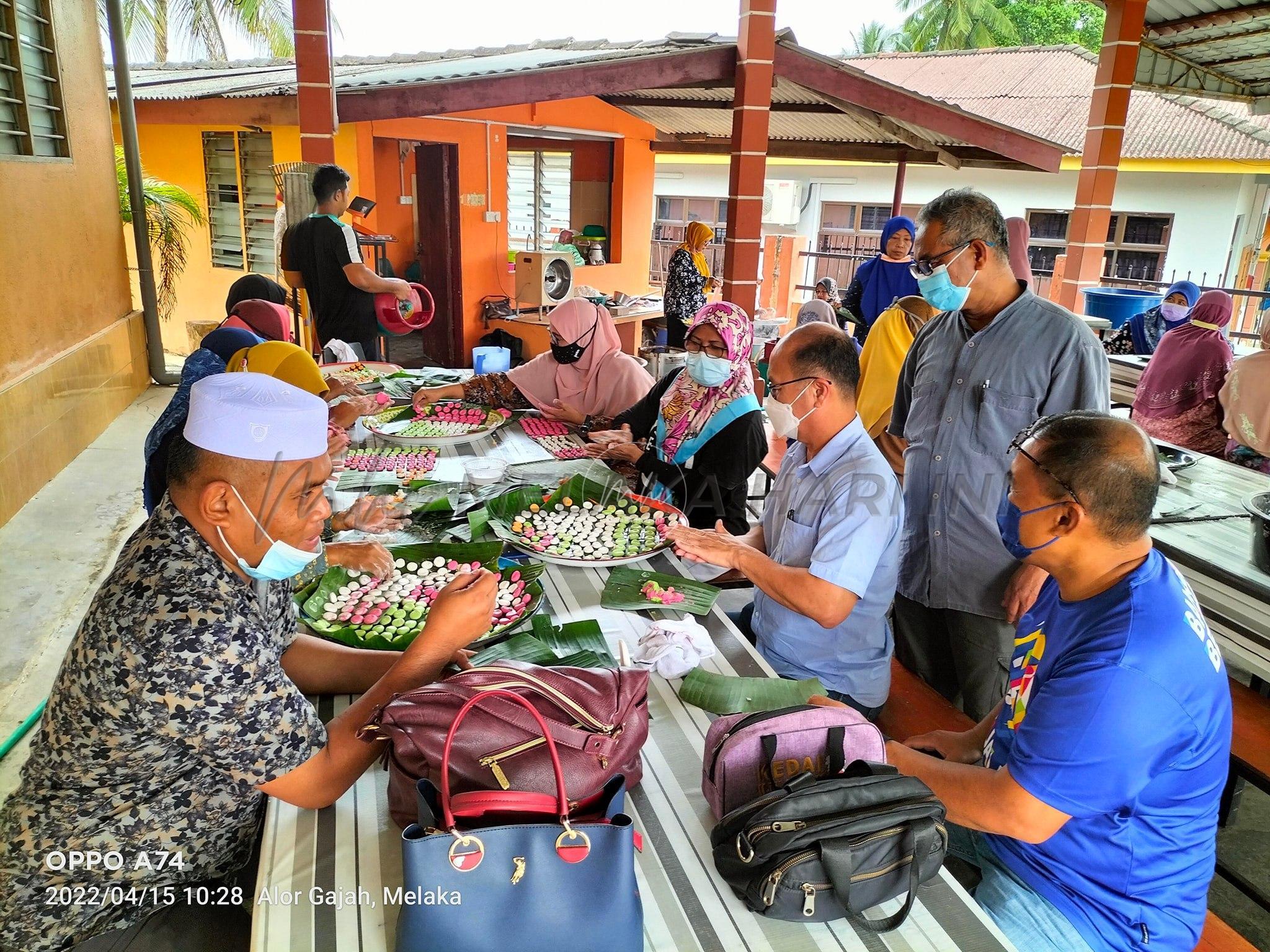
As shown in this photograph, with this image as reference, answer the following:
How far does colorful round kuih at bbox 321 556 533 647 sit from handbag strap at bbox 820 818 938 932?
0.99 m

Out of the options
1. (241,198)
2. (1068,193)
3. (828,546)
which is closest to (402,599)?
(828,546)

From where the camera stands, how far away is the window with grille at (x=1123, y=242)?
1338 centimetres

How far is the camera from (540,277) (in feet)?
31.8

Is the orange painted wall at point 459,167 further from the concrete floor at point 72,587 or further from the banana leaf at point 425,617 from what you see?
the banana leaf at point 425,617

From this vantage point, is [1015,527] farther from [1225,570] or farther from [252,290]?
[252,290]

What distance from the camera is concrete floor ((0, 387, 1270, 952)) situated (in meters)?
2.83

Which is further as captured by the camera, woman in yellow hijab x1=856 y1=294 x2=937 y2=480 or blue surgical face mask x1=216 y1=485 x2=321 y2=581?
woman in yellow hijab x1=856 y1=294 x2=937 y2=480

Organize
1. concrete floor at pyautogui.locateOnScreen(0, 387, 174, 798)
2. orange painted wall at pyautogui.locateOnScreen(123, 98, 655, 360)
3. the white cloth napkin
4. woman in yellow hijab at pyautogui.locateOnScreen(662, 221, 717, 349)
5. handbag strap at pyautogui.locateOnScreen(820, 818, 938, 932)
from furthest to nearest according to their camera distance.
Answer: orange painted wall at pyautogui.locateOnScreen(123, 98, 655, 360) → woman in yellow hijab at pyautogui.locateOnScreen(662, 221, 717, 349) → concrete floor at pyautogui.locateOnScreen(0, 387, 174, 798) → the white cloth napkin → handbag strap at pyautogui.locateOnScreen(820, 818, 938, 932)

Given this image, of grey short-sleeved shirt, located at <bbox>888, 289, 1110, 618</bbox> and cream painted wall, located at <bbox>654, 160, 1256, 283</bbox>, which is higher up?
cream painted wall, located at <bbox>654, 160, 1256, 283</bbox>

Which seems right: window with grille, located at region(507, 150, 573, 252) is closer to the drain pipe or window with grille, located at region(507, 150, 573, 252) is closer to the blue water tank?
the drain pipe

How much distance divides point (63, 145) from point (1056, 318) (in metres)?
6.04

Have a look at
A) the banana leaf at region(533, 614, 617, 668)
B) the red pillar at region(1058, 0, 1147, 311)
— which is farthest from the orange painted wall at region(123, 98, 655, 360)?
the banana leaf at region(533, 614, 617, 668)

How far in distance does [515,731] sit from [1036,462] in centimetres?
109

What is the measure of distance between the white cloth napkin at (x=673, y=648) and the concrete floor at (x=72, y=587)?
3.15 ft
